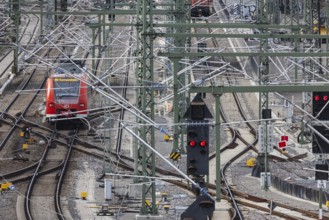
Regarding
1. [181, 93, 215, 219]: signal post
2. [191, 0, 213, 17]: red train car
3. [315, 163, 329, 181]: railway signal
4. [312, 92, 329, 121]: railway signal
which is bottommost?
[315, 163, 329, 181]: railway signal

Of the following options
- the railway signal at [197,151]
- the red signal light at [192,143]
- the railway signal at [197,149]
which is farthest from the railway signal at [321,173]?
the red signal light at [192,143]

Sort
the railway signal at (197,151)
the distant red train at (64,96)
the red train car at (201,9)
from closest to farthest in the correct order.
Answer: the railway signal at (197,151)
the distant red train at (64,96)
the red train car at (201,9)

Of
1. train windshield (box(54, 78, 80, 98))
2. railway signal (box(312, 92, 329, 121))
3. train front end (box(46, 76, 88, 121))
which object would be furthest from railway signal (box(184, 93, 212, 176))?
train windshield (box(54, 78, 80, 98))

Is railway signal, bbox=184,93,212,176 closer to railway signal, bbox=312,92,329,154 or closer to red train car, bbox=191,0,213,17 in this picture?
railway signal, bbox=312,92,329,154

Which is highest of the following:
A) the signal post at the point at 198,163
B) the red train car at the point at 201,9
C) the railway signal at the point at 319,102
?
the red train car at the point at 201,9

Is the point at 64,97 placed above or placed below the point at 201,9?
below

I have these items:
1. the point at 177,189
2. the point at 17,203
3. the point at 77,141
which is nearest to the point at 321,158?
the point at 177,189

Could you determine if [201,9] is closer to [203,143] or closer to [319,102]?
[319,102]

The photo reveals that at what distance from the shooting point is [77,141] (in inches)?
1678

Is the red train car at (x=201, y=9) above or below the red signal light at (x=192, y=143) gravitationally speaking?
above

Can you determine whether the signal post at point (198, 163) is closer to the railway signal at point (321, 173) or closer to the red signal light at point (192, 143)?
the red signal light at point (192, 143)

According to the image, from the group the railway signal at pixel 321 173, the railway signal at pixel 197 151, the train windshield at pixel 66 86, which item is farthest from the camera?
the train windshield at pixel 66 86

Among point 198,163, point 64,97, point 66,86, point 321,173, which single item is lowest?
point 321,173

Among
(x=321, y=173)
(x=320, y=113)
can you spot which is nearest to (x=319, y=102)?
(x=320, y=113)
